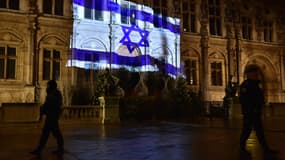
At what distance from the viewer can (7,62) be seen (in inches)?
934

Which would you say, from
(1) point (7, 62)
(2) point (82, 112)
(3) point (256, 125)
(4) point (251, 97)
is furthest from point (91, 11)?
(3) point (256, 125)

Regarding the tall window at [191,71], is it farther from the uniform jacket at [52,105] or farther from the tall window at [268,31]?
the uniform jacket at [52,105]

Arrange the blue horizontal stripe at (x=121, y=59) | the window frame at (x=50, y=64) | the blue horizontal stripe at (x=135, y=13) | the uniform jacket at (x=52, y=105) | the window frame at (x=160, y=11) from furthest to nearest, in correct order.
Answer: the window frame at (x=160, y=11)
the blue horizontal stripe at (x=135, y=13)
the blue horizontal stripe at (x=121, y=59)
the window frame at (x=50, y=64)
the uniform jacket at (x=52, y=105)

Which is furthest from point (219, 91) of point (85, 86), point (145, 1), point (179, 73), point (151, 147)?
point (151, 147)

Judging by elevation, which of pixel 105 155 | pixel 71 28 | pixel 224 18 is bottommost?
pixel 105 155

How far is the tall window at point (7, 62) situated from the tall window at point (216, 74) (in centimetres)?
1539

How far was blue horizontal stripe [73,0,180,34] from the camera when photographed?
26234 mm

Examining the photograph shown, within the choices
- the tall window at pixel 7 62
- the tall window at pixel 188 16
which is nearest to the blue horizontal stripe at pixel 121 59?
the tall window at pixel 7 62

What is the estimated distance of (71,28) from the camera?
82.6 ft

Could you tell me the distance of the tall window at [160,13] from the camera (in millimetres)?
28430

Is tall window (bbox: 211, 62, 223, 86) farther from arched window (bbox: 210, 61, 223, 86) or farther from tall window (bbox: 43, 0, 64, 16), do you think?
tall window (bbox: 43, 0, 64, 16)

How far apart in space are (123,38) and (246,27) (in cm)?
1226

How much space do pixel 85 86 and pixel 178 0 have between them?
426 inches

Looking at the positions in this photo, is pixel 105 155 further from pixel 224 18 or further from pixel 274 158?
pixel 224 18
